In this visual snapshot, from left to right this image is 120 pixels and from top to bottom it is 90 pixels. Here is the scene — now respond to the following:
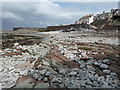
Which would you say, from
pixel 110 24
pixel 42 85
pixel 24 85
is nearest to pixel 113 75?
pixel 42 85

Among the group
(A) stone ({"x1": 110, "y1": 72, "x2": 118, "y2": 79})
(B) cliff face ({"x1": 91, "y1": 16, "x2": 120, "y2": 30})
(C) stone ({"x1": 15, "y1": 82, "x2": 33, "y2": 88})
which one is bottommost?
(C) stone ({"x1": 15, "y1": 82, "x2": 33, "y2": 88})

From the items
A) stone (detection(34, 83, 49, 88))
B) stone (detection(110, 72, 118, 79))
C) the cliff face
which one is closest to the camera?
stone (detection(34, 83, 49, 88))

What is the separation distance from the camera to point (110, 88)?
2.08 metres

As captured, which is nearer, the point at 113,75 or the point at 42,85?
the point at 42,85

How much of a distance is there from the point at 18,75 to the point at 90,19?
4980 centimetres

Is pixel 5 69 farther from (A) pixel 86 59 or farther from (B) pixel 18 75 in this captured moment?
(A) pixel 86 59

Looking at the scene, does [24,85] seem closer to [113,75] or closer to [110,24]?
[113,75]

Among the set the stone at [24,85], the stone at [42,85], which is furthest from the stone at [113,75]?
the stone at [24,85]

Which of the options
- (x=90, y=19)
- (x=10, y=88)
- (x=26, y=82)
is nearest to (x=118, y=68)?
(x=26, y=82)

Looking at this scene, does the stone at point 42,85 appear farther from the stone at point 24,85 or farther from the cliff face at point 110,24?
the cliff face at point 110,24

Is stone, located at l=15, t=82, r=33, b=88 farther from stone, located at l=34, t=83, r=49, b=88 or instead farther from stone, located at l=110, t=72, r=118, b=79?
stone, located at l=110, t=72, r=118, b=79

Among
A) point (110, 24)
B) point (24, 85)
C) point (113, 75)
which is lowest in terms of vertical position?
point (24, 85)

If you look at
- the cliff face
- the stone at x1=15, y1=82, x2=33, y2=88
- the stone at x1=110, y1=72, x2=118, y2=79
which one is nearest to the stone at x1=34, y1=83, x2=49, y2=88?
the stone at x1=15, y1=82, x2=33, y2=88

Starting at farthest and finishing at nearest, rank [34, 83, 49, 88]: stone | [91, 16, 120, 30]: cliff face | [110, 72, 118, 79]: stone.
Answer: [91, 16, 120, 30]: cliff face
[110, 72, 118, 79]: stone
[34, 83, 49, 88]: stone
